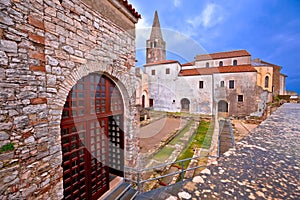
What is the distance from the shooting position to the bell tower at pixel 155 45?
30172 millimetres

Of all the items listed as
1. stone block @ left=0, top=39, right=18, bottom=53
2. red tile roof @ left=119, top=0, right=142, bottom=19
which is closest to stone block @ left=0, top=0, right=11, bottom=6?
stone block @ left=0, top=39, right=18, bottom=53

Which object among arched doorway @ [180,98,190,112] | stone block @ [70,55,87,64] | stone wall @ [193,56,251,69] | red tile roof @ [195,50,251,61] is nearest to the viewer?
stone block @ [70,55,87,64]

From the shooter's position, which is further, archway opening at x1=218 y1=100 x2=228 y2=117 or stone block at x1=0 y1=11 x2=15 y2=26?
archway opening at x1=218 y1=100 x2=228 y2=117

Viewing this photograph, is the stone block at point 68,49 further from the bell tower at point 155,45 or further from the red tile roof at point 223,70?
the bell tower at point 155,45

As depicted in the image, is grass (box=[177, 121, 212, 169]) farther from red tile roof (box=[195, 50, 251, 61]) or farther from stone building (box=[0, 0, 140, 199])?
red tile roof (box=[195, 50, 251, 61])

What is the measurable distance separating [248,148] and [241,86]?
2020cm

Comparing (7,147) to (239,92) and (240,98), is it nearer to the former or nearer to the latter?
(239,92)

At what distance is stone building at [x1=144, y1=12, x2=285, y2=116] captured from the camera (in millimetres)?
A: 17752

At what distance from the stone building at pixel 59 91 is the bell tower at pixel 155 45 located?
26.9 m

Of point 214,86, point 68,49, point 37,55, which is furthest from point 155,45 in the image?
point 37,55

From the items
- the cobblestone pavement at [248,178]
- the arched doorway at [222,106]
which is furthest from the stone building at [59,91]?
the arched doorway at [222,106]

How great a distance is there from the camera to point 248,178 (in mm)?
978

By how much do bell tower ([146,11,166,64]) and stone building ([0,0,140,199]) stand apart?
26902 millimetres

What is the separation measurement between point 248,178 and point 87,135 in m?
3.40
